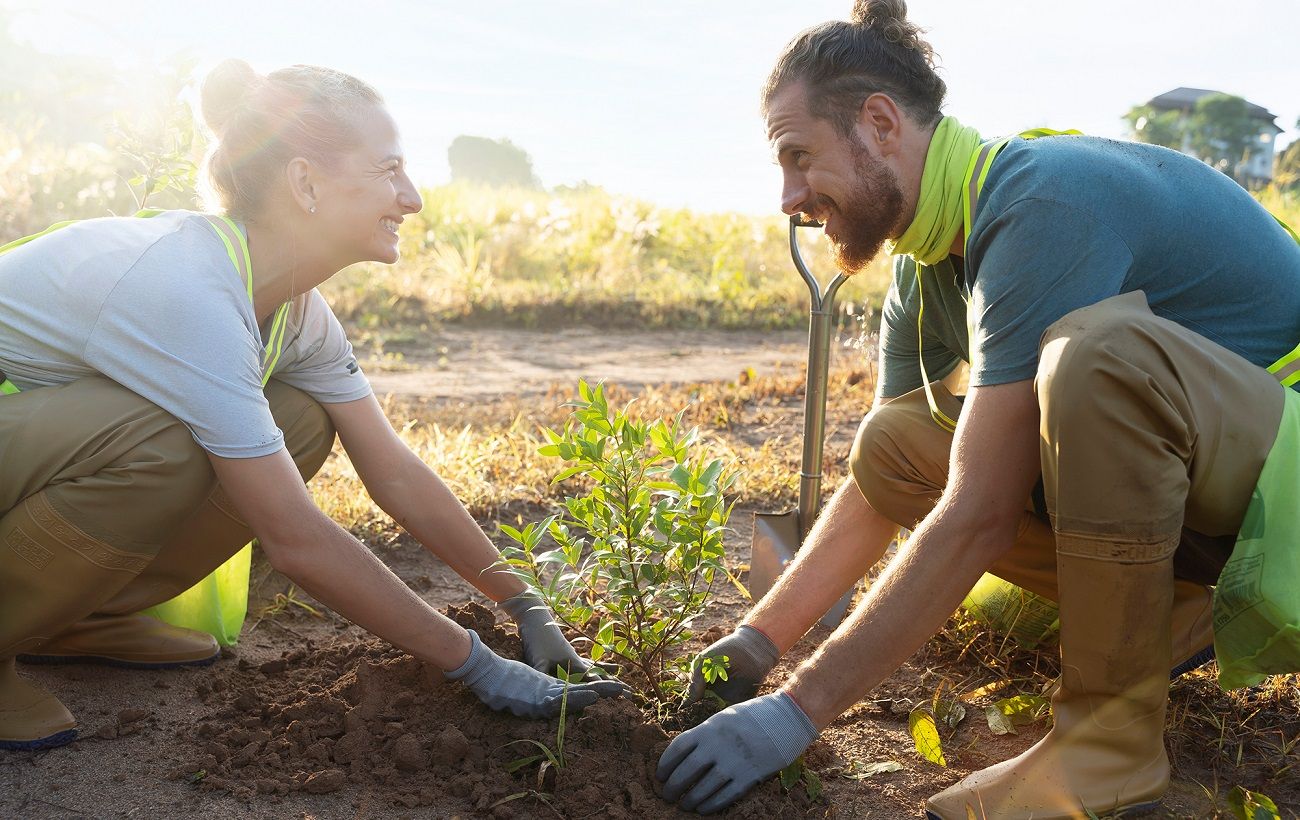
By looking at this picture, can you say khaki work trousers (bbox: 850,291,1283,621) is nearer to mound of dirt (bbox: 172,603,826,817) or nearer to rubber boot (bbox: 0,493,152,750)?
mound of dirt (bbox: 172,603,826,817)

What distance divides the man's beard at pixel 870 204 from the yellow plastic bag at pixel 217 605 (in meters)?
1.77

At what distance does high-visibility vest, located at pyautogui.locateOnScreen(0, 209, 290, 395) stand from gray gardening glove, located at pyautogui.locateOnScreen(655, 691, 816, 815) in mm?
1223

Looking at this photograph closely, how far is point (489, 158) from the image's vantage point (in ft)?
101

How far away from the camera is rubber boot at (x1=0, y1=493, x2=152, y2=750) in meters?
2.13

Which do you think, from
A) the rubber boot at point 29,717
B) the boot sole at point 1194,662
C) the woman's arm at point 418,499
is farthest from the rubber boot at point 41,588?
the boot sole at point 1194,662

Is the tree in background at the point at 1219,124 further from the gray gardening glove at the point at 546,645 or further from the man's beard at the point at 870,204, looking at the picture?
the gray gardening glove at the point at 546,645

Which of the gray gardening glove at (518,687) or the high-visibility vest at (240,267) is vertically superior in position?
the high-visibility vest at (240,267)

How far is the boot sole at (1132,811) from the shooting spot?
195cm

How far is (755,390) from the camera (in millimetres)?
5352

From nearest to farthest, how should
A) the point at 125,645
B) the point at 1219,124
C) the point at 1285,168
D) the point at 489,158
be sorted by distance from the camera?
the point at 125,645 < the point at 1285,168 < the point at 489,158 < the point at 1219,124

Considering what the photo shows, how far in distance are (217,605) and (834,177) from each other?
6.39 ft

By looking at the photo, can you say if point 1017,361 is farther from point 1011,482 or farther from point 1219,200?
point 1219,200

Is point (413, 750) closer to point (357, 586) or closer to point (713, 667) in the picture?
point (357, 586)

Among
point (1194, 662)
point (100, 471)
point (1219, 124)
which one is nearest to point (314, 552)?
point (100, 471)
